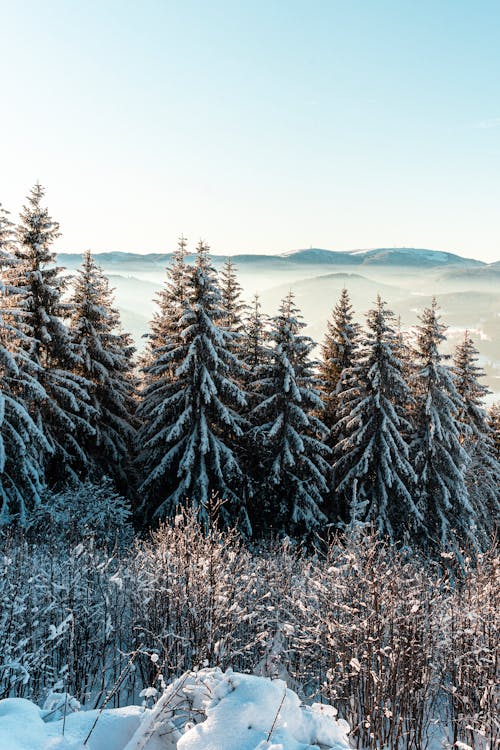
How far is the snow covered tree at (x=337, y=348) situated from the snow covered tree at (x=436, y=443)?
318cm

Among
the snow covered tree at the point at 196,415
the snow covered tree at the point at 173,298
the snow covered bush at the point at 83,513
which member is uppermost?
the snow covered tree at the point at 173,298

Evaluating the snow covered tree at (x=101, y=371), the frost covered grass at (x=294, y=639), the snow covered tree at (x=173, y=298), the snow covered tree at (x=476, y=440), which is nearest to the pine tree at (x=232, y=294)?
the snow covered tree at (x=173, y=298)

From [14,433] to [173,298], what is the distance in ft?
29.4

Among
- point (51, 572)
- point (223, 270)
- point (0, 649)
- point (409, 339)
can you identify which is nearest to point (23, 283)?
point (223, 270)

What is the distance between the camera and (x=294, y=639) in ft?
22.7

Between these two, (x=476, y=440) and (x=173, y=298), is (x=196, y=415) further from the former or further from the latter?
(x=476, y=440)

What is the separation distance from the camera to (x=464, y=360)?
24.8 m

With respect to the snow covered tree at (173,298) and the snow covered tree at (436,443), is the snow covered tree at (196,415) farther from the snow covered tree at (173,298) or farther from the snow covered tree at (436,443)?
the snow covered tree at (436,443)

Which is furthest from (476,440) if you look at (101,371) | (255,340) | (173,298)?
(101,371)

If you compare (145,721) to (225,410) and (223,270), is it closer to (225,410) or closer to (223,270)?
(225,410)

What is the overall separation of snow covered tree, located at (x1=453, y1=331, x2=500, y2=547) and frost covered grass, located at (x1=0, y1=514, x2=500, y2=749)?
17.8m

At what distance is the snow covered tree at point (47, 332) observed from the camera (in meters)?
17.7

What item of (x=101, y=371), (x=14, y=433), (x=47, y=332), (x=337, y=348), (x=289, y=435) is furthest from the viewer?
(x=337, y=348)

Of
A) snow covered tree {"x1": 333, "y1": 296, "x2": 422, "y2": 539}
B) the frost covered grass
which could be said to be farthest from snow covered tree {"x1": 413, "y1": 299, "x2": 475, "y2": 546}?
the frost covered grass
